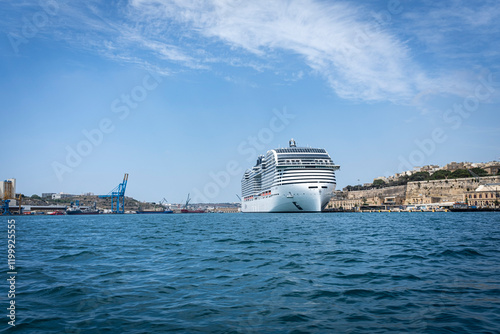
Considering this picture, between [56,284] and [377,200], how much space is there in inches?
6313

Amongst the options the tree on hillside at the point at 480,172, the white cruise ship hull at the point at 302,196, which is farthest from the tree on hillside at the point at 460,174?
the white cruise ship hull at the point at 302,196

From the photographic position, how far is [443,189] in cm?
13225

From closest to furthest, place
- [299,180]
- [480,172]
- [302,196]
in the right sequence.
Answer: [302,196]
[299,180]
[480,172]

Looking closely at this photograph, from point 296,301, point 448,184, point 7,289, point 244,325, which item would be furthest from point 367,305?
point 448,184

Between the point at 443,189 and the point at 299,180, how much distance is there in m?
87.6

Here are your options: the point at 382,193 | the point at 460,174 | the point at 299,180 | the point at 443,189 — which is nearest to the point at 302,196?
the point at 299,180

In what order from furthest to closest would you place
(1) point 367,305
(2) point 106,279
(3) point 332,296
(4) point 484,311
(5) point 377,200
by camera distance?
(5) point 377,200 → (2) point 106,279 → (3) point 332,296 → (1) point 367,305 → (4) point 484,311

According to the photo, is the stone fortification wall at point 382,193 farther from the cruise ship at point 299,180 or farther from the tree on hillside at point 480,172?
the cruise ship at point 299,180

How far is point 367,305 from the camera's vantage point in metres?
7.82

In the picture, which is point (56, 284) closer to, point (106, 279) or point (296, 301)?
point (106, 279)

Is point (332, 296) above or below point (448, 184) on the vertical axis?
below

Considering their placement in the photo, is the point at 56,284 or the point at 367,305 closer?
the point at 367,305

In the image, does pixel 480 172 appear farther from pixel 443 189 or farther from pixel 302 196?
pixel 302 196

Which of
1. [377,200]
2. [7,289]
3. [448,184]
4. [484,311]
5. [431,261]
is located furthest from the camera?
[377,200]
